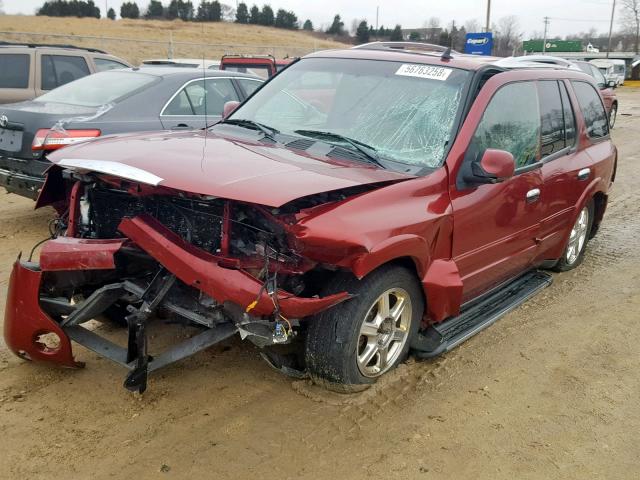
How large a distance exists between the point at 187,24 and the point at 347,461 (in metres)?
48.6

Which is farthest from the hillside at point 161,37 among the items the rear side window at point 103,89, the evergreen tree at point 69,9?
the rear side window at point 103,89

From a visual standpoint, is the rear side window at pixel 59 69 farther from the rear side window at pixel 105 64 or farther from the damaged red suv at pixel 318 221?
the damaged red suv at pixel 318 221

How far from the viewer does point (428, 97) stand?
3.90 meters

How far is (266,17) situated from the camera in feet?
209

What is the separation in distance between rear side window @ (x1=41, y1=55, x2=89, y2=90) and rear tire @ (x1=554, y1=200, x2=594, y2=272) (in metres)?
7.53

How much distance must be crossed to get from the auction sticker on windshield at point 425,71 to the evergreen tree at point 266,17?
208 ft

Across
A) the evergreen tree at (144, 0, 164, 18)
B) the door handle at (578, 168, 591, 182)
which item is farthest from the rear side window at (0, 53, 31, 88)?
the evergreen tree at (144, 0, 164, 18)

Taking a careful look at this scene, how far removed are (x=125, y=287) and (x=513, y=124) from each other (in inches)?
110

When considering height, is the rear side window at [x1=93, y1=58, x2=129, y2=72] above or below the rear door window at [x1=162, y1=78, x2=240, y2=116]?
above

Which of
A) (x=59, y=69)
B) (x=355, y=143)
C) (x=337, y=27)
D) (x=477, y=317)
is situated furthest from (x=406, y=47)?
(x=337, y=27)

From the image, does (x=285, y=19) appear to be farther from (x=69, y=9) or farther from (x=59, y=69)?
(x=59, y=69)

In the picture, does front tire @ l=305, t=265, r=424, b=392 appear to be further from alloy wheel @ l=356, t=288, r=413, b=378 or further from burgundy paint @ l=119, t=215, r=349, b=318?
burgundy paint @ l=119, t=215, r=349, b=318

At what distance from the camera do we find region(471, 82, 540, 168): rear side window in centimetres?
391

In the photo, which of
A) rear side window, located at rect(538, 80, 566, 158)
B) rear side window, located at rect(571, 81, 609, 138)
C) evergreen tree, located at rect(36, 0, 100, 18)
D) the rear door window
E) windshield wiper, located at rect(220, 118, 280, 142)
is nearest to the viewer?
windshield wiper, located at rect(220, 118, 280, 142)
